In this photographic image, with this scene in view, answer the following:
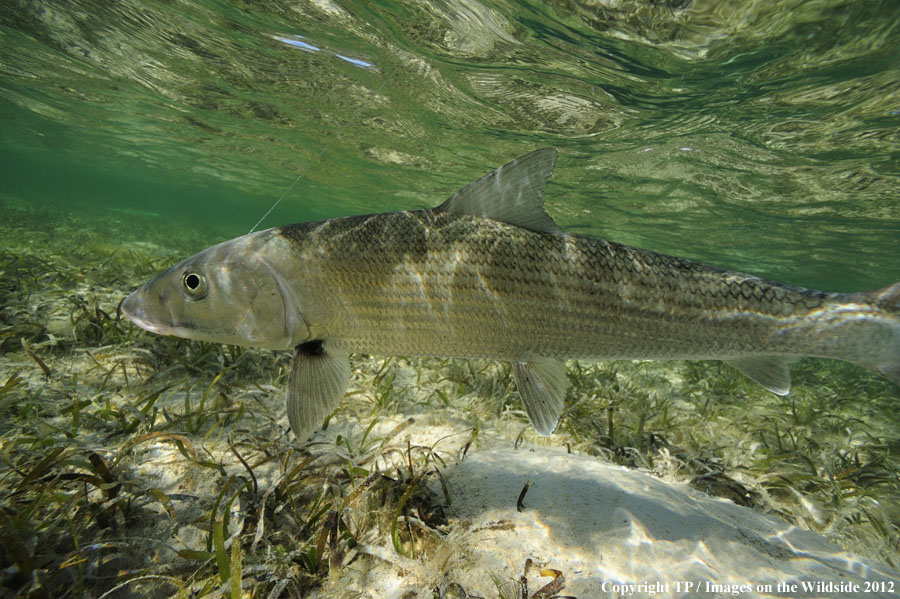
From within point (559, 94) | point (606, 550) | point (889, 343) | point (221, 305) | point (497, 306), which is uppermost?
point (559, 94)

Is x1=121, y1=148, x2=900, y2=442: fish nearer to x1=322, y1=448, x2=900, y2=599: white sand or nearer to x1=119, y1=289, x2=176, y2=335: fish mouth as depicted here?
x1=119, y1=289, x2=176, y2=335: fish mouth

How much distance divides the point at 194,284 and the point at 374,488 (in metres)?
1.81

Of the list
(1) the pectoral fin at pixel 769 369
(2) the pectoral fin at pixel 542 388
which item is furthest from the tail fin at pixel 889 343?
(2) the pectoral fin at pixel 542 388

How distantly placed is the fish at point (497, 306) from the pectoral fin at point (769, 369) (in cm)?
2

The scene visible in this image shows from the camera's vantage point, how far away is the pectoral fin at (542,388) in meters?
A: 2.42

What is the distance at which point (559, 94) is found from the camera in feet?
30.5

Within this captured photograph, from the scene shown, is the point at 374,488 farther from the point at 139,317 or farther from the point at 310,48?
the point at 310,48

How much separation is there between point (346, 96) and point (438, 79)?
3.93 m

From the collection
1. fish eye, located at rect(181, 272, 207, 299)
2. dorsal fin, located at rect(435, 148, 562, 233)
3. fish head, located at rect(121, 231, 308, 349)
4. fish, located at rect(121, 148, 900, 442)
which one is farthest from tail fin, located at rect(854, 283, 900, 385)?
fish eye, located at rect(181, 272, 207, 299)

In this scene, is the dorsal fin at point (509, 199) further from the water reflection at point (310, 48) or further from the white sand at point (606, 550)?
the water reflection at point (310, 48)

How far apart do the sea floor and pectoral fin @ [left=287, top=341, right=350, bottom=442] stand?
365 millimetres

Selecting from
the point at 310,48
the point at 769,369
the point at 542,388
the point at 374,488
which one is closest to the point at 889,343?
the point at 769,369

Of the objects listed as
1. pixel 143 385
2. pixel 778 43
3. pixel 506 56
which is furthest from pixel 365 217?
pixel 778 43

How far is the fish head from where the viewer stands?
233 centimetres
